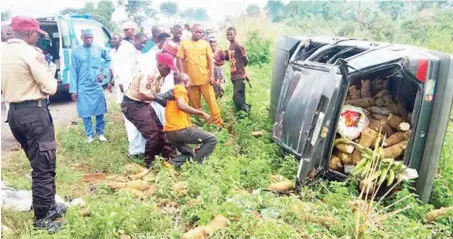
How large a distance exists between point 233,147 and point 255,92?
11.8ft

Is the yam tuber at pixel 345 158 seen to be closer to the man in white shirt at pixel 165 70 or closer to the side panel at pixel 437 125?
the side panel at pixel 437 125

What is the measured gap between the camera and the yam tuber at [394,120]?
181 inches

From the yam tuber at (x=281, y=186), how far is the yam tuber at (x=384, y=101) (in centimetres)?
146

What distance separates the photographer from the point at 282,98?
547cm

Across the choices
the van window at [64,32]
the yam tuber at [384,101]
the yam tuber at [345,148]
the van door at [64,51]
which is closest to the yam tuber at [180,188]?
the yam tuber at [345,148]

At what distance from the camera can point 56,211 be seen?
388 cm

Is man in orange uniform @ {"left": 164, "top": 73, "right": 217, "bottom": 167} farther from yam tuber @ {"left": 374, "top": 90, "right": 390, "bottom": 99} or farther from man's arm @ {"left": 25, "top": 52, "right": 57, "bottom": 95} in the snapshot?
yam tuber @ {"left": 374, "top": 90, "right": 390, "bottom": 99}

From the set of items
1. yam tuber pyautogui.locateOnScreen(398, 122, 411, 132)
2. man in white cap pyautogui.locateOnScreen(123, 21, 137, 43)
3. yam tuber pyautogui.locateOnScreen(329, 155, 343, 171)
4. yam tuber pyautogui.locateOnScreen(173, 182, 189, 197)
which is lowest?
yam tuber pyautogui.locateOnScreen(173, 182, 189, 197)

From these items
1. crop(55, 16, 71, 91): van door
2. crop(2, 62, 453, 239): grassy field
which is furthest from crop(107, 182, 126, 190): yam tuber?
crop(55, 16, 71, 91): van door

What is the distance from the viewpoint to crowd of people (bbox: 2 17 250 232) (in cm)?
366

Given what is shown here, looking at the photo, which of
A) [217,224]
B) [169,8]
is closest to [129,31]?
[217,224]

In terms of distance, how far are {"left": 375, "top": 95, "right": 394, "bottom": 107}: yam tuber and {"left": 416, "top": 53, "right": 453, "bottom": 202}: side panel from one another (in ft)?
3.20

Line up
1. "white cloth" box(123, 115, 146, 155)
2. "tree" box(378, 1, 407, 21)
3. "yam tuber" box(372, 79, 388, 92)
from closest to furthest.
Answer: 1. "yam tuber" box(372, 79, 388, 92)
2. "white cloth" box(123, 115, 146, 155)
3. "tree" box(378, 1, 407, 21)

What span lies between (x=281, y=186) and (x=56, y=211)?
212cm
